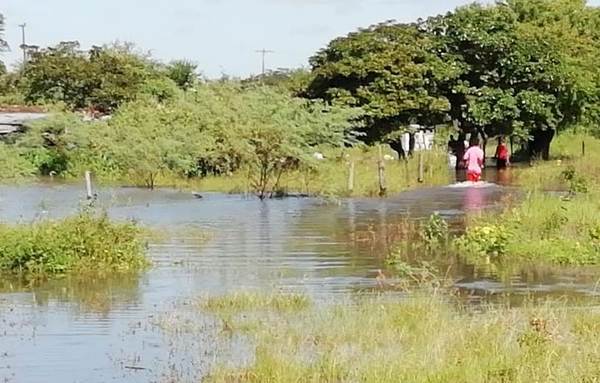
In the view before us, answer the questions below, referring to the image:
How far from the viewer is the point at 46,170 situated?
4528cm

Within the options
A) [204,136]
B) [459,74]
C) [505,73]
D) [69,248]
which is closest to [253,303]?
[69,248]

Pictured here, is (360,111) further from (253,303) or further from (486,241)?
(253,303)

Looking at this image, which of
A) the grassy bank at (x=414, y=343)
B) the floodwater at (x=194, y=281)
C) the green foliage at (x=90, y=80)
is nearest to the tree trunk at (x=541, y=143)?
the green foliage at (x=90, y=80)

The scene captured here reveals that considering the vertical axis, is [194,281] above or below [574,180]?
below

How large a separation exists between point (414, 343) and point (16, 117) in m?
42.3

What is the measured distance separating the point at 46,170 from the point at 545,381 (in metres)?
39.2

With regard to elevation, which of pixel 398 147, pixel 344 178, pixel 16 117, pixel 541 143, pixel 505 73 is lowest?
pixel 344 178

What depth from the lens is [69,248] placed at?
16125 millimetres

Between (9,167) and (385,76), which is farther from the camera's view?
(385,76)

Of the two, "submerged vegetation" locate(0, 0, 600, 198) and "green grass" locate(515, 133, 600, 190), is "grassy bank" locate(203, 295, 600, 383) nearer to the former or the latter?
"green grass" locate(515, 133, 600, 190)

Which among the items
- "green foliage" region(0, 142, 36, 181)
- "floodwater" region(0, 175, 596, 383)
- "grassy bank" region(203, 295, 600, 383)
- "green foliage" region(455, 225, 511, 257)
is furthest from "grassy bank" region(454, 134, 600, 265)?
"green foliage" region(0, 142, 36, 181)

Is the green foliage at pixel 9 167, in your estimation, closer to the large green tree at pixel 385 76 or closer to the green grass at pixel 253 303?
the green grass at pixel 253 303

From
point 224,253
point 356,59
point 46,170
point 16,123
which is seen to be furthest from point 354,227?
point 16,123

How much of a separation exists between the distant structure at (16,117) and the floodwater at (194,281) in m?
18.1
